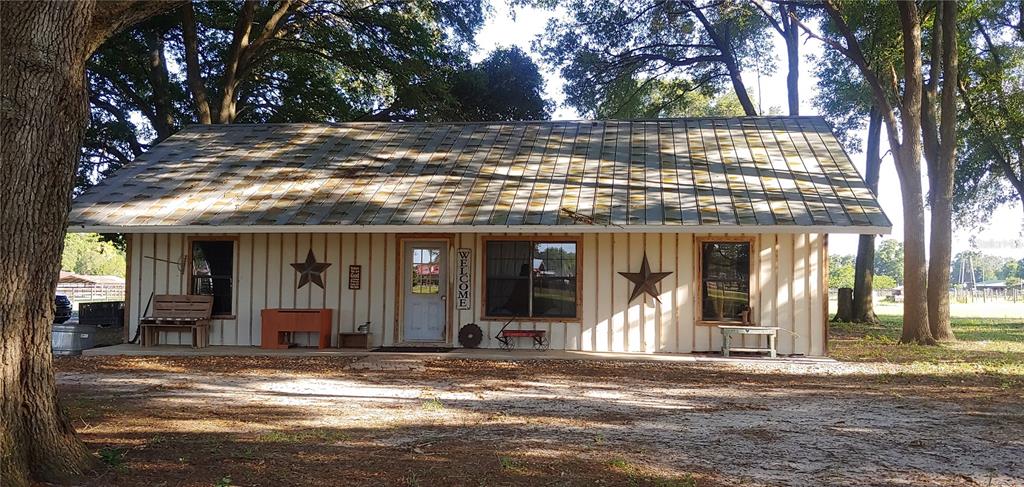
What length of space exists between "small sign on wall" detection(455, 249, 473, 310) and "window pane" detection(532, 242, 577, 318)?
3.56 feet

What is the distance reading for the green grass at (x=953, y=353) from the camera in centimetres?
1071

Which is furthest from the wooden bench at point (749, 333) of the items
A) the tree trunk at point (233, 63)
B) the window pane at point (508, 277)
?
the tree trunk at point (233, 63)

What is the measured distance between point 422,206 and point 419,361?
256 centimetres

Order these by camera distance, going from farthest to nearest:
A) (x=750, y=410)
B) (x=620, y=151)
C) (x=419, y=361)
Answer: (x=620, y=151), (x=419, y=361), (x=750, y=410)

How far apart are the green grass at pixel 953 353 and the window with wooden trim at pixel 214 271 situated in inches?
409

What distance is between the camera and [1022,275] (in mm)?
104938

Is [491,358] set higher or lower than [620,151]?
lower

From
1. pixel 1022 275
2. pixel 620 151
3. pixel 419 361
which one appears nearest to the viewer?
pixel 419 361

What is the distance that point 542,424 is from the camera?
23.4ft

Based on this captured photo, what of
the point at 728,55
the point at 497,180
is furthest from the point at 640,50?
the point at 497,180

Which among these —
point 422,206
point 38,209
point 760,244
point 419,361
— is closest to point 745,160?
point 760,244

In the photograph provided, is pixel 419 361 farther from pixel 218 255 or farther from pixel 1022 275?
pixel 1022 275

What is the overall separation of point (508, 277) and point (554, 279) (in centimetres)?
78

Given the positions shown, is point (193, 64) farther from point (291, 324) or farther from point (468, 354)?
point (468, 354)
